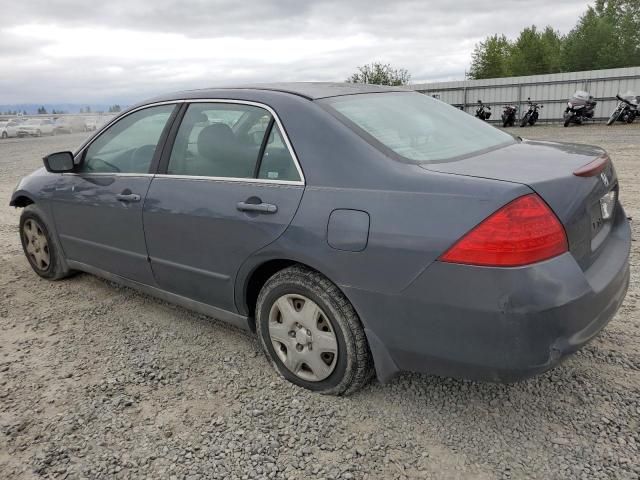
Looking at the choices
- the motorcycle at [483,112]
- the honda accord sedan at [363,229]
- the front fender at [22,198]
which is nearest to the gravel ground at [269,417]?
the honda accord sedan at [363,229]

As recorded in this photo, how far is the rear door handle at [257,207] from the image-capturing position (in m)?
2.69

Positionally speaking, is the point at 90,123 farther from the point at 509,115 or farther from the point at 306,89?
the point at 306,89

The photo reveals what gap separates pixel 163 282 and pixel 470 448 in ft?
6.92

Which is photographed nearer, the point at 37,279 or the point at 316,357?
the point at 316,357

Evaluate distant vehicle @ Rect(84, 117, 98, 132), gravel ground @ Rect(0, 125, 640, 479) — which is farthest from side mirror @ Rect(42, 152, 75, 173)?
distant vehicle @ Rect(84, 117, 98, 132)

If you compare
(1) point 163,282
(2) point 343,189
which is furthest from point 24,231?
(2) point 343,189

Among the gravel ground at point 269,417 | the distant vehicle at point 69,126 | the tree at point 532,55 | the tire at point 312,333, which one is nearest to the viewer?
the gravel ground at point 269,417

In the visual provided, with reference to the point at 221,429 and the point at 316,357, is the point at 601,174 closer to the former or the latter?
the point at 316,357

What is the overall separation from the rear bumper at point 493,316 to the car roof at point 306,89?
1.21 meters

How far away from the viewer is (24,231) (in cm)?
474

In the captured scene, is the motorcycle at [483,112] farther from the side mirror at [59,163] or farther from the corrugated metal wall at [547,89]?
the side mirror at [59,163]

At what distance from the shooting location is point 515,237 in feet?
6.70

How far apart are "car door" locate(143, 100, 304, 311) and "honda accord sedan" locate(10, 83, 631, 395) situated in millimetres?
10

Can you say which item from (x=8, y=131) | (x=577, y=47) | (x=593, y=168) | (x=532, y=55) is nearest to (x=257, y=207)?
(x=593, y=168)
